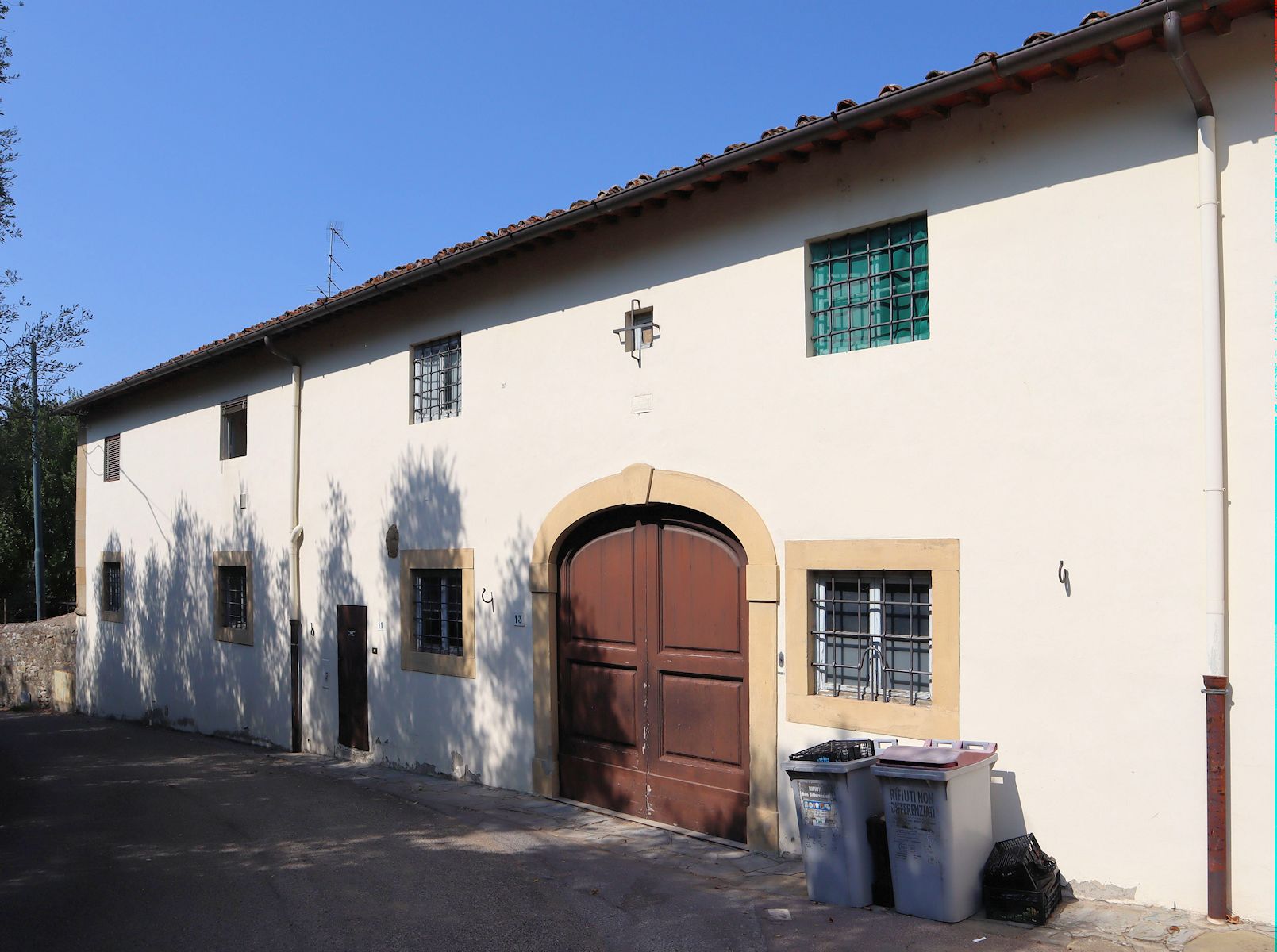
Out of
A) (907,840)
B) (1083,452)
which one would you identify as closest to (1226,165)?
(1083,452)

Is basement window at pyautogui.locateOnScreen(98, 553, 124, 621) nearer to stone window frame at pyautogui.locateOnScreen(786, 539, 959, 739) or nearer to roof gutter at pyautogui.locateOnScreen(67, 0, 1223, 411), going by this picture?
roof gutter at pyautogui.locateOnScreen(67, 0, 1223, 411)

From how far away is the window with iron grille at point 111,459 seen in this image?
1753cm

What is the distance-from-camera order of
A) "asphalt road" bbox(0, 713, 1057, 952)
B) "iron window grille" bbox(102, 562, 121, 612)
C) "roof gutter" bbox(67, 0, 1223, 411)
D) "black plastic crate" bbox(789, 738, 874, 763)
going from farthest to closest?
"iron window grille" bbox(102, 562, 121, 612) < "black plastic crate" bbox(789, 738, 874, 763) < "asphalt road" bbox(0, 713, 1057, 952) < "roof gutter" bbox(67, 0, 1223, 411)

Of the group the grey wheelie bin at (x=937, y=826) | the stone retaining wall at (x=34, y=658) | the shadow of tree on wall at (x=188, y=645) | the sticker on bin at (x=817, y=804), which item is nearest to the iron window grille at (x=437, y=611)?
the shadow of tree on wall at (x=188, y=645)

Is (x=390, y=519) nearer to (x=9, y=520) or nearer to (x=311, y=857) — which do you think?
(x=311, y=857)

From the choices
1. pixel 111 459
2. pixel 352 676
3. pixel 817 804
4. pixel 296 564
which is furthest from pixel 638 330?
pixel 111 459

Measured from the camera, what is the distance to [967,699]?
6.25 metres

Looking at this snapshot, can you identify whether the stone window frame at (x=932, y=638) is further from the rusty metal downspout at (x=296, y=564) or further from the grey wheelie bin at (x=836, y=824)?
the rusty metal downspout at (x=296, y=564)

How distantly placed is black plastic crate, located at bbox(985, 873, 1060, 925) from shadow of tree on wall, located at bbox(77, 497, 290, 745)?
974cm

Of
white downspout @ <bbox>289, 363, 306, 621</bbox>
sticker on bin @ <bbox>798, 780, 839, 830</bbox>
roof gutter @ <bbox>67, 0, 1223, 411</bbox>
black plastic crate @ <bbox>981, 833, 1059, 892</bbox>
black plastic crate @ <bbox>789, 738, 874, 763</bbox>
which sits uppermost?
roof gutter @ <bbox>67, 0, 1223, 411</bbox>

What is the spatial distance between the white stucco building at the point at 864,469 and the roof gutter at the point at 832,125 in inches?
1.0

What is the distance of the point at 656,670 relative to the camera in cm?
824

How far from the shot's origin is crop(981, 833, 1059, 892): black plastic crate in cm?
551

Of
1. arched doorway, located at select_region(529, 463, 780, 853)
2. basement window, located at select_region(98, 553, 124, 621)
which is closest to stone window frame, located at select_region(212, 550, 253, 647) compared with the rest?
basement window, located at select_region(98, 553, 124, 621)
